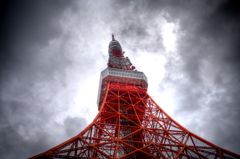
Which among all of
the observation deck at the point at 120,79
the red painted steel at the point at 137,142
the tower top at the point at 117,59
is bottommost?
the red painted steel at the point at 137,142

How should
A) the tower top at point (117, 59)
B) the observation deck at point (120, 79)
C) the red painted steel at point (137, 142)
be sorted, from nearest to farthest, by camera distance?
the red painted steel at point (137, 142), the observation deck at point (120, 79), the tower top at point (117, 59)

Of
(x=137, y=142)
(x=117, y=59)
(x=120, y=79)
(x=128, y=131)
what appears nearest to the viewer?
(x=137, y=142)

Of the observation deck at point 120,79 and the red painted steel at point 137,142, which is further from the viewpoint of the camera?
the observation deck at point 120,79

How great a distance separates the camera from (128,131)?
17.5 metres

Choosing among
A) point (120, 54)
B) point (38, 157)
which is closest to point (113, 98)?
point (38, 157)

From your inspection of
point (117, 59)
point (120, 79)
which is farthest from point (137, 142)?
point (117, 59)

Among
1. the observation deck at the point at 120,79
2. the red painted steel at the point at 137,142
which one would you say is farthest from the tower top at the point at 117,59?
the red painted steel at the point at 137,142

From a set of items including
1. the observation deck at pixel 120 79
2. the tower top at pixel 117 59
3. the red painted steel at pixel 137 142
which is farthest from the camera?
the tower top at pixel 117 59

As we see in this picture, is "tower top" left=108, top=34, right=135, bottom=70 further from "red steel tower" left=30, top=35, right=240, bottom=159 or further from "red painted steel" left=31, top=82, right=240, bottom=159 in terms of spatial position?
"red painted steel" left=31, top=82, right=240, bottom=159

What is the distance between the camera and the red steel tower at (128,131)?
10.8m

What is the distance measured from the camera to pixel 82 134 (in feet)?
38.3

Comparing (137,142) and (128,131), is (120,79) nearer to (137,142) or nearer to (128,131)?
(128,131)

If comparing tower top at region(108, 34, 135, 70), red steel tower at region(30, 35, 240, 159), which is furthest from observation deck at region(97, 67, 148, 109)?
tower top at region(108, 34, 135, 70)

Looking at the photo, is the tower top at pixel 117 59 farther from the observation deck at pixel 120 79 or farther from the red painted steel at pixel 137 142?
the red painted steel at pixel 137 142
